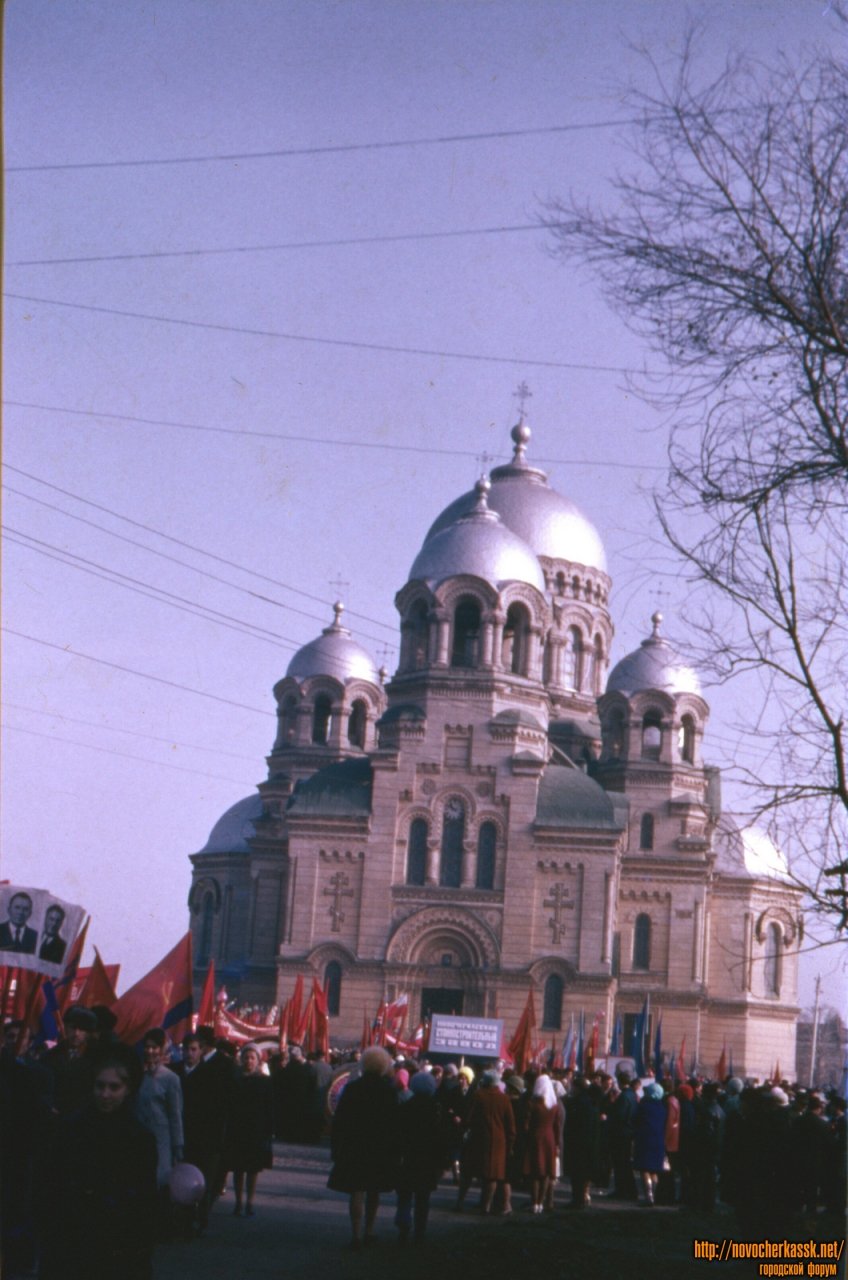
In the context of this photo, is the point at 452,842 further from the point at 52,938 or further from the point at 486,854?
the point at 52,938

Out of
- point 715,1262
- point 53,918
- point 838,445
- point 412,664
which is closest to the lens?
point 838,445

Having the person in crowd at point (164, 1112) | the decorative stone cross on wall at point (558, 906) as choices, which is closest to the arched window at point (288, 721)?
the decorative stone cross on wall at point (558, 906)

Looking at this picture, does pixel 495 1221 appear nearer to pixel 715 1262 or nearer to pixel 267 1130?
pixel 267 1130

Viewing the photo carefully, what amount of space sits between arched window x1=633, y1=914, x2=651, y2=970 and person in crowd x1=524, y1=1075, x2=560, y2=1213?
32.3m

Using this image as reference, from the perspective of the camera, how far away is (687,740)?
166 feet

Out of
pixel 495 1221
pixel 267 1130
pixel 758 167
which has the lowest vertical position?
pixel 495 1221

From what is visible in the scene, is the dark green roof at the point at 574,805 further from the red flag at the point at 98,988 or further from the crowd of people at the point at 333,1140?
the red flag at the point at 98,988

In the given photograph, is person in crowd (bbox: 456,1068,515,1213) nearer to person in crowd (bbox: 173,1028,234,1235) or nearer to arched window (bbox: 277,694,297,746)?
person in crowd (bbox: 173,1028,234,1235)

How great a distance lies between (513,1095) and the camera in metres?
16.0

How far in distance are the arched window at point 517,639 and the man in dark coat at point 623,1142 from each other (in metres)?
25.6

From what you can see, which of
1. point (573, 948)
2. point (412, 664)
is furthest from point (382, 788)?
point (573, 948)

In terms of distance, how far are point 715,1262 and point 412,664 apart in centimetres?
3441

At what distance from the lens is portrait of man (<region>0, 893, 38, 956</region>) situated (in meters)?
13.0

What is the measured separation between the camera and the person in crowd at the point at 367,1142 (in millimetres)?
11023
